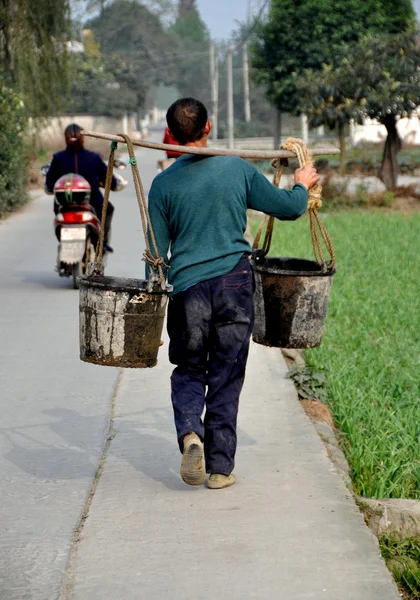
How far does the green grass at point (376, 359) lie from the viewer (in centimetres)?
600

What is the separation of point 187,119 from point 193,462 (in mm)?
1602

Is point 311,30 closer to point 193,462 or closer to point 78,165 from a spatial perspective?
point 78,165

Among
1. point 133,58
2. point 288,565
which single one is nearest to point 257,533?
point 288,565

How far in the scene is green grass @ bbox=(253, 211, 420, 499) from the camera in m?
6.00

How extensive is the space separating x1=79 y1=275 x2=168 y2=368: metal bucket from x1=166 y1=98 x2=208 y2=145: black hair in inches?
28.6

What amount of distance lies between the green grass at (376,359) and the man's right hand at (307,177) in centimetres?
152

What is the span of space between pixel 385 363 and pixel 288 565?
4283 mm

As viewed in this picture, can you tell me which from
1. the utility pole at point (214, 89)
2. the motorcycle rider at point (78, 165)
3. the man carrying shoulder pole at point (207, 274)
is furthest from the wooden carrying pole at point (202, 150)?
the utility pole at point (214, 89)

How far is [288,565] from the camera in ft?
14.3

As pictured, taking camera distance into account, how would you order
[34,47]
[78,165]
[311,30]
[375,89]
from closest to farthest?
[78,165] → [34,47] → [375,89] → [311,30]

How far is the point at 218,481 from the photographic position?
Result: 17.7ft

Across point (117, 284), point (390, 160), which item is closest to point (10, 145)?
point (390, 160)

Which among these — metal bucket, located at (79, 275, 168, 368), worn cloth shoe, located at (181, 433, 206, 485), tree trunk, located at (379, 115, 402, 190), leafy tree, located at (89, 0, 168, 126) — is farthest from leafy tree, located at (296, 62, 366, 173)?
leafy tree, located at (89, 0, 168, 126)

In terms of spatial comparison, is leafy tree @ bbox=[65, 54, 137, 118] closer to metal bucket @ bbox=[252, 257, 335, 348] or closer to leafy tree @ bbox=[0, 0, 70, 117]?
leafy tree @ bbox=[0, 0, 70, 117]
